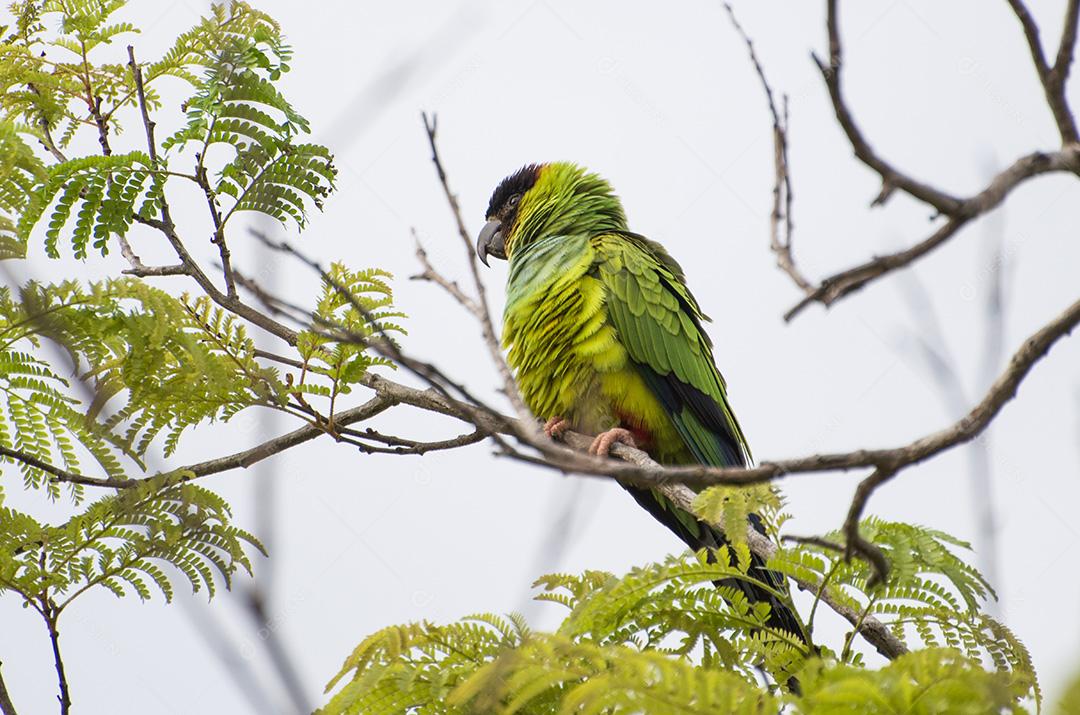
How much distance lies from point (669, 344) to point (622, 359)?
0.85 feet

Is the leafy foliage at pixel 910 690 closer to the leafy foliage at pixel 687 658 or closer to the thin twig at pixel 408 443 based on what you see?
the leafy foliage at pixel 687 658

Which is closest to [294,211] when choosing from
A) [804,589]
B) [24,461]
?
[24,461]

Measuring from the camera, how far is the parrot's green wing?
455cm

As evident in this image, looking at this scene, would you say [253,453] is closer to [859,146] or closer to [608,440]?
[608,440]

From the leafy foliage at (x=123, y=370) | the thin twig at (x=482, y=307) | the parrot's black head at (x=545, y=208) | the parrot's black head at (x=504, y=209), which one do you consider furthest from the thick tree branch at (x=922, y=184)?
the parrot's black head at (x=504, y=209)

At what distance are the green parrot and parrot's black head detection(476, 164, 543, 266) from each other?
1.06 metres

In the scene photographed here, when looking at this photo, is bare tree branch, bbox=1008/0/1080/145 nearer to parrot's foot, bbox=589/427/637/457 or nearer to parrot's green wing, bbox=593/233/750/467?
parrot's foot, bbox=589/427/637/457

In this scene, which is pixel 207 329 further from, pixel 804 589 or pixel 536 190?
pixel 536 190

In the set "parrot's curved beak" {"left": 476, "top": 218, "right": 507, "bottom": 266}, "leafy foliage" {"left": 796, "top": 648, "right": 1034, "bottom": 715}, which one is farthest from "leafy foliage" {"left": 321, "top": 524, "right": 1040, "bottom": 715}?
"parrot's curved beak" {"left": 476, "top": 218, "right": 507, "bottom": 266}

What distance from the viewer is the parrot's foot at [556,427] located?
14.9ft

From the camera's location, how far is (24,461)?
3.01 meters

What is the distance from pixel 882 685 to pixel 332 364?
210cm

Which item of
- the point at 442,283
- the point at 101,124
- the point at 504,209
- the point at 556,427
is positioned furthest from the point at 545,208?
the point at 442,283

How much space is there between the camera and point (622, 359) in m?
4.51
